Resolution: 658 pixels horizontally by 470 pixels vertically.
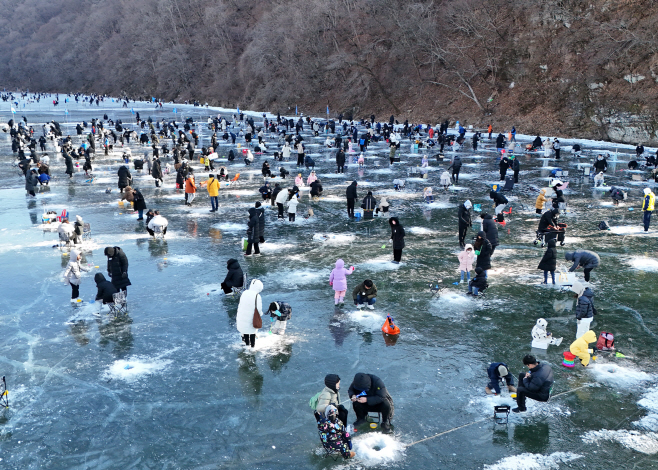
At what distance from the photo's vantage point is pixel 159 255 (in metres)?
16.8

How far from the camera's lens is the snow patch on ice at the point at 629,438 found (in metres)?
7.70

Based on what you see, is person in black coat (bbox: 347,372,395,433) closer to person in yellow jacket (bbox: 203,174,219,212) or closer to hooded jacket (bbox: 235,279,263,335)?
hooded jacket (bbox: 235,279,263,335)

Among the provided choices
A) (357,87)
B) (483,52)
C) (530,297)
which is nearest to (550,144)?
(530,297)

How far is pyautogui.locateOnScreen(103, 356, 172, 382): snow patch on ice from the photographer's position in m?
9.83

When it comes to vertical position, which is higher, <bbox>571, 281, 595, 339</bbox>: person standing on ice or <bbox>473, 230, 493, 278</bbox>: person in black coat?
<bbox>473, 230, 493, 278</bbox>: person in black coat

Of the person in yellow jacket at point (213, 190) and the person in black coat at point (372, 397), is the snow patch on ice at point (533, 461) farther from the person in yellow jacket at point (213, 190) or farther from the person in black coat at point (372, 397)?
the person in yellow jacket at point (213, 190)

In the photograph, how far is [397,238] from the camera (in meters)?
15.4

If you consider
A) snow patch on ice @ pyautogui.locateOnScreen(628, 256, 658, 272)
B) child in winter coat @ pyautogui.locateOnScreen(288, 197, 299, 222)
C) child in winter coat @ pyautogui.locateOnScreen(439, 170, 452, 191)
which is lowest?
snow patch on ice @ pyautogui.locateOnScreen(628, 256, 658, 272)

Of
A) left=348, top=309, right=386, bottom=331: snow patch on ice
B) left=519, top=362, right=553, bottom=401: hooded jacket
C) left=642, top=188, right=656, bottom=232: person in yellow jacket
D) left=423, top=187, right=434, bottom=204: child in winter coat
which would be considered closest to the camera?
left=519, top=362, right=553, bottom=401: hooded jacket

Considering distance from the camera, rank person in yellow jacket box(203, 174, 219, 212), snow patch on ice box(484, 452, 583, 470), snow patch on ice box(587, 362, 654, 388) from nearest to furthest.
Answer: snow patch on ice box(484, 452, 583, 470) < snow patch on ice box(587, 362, 654, 388) < person in yellow jacket box(203, 174, 219, 212)

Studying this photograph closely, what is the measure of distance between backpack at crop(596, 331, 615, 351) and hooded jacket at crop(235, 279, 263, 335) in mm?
6345

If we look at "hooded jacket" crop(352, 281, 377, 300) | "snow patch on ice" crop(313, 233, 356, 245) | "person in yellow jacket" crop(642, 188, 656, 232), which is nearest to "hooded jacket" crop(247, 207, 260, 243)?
"snow patch on ice" crop(313, 233, 356, 245)

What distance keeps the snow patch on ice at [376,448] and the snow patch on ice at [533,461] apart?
47.5 inches

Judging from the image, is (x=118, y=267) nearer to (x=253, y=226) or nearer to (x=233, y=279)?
(x=233, y=279)
